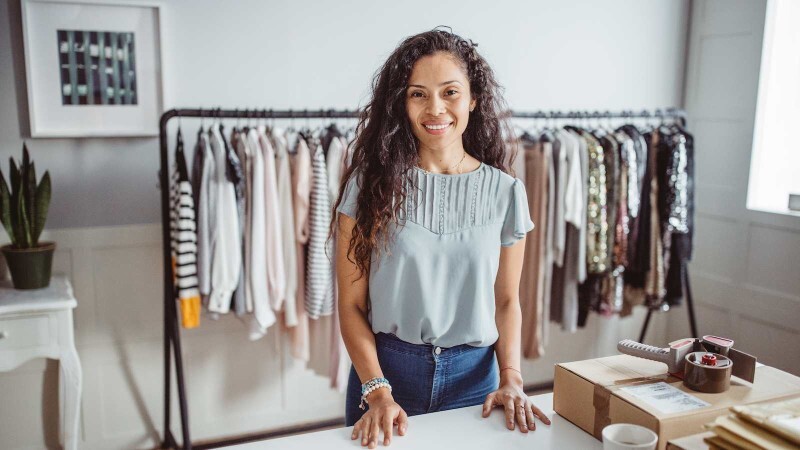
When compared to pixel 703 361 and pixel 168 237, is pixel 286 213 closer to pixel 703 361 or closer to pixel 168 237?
pixel 168 237

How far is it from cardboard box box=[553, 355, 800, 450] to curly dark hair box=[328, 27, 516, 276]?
18.8 inches

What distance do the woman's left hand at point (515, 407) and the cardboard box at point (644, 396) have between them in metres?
0.05

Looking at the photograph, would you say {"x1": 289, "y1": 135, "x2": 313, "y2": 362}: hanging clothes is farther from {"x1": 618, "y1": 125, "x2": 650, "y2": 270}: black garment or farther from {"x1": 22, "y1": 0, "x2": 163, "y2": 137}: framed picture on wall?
{"x1": 618, "y1": 125, "x2": 650, "y2": 270}: black garment

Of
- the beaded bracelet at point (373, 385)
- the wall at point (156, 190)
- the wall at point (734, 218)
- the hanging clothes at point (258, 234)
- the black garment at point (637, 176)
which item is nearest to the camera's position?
the beaded bracelet at point (373, 385)

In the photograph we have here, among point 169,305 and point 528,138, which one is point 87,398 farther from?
point 528,138

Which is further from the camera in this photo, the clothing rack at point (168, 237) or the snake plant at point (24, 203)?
the clothing rack at point (168, 237)

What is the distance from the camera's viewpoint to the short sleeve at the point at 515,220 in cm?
151

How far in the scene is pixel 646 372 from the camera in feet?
4.40

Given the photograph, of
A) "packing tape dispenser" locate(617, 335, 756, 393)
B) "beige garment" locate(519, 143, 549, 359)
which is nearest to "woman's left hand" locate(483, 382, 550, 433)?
"packing tape dispenser" locate(617, 335, 756, 393)

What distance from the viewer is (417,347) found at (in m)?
1.49

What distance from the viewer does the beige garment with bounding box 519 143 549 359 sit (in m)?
3.04

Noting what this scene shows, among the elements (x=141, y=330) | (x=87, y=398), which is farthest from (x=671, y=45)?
(x=87, y=398)

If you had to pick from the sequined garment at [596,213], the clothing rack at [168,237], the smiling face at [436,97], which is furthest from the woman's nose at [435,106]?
the sequined garment at [596,213]

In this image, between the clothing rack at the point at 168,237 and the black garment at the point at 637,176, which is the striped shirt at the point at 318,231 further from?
the black garment at the point at 637,176
